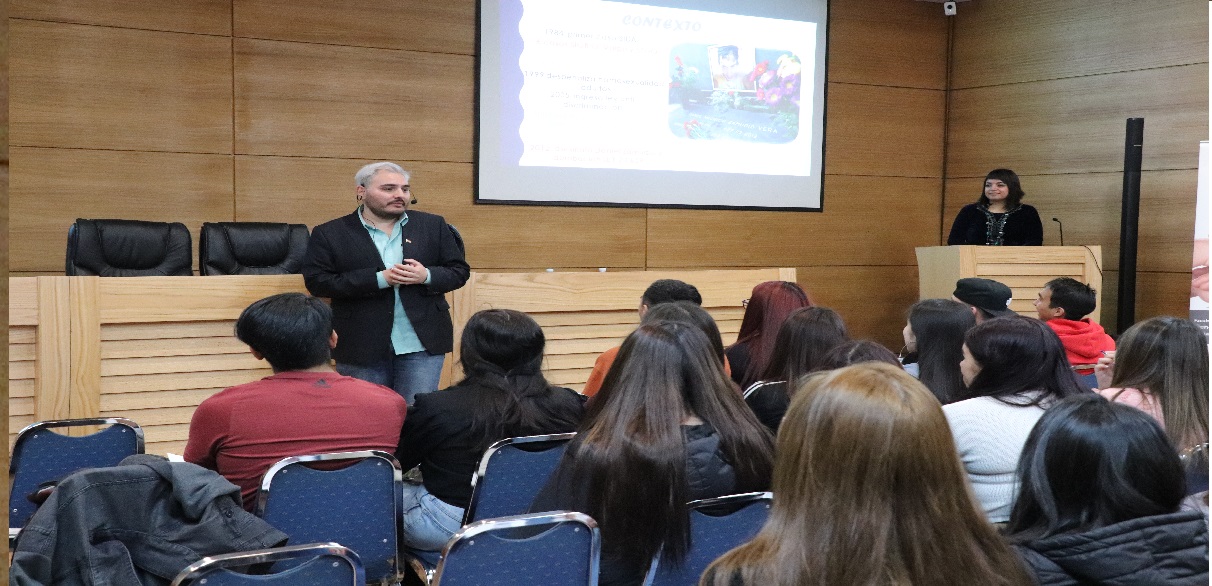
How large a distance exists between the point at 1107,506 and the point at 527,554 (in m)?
0.97

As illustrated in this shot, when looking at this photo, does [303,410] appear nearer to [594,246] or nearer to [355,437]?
[355,437]

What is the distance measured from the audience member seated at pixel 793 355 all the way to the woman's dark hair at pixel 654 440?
678mm

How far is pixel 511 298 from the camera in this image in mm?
4598

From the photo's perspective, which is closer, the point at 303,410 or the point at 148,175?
the point at 303,410

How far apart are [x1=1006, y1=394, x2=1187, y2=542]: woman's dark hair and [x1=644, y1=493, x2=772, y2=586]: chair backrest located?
62cm

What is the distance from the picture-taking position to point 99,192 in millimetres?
5430

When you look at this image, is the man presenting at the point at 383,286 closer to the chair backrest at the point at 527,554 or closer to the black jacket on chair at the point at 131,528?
the chair backrest at the point at 527,554

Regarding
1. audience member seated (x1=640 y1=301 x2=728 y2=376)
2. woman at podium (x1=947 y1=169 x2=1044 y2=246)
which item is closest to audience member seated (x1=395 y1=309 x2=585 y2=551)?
audience member seated (x1=640 y1=301 x2=728 y2=376)

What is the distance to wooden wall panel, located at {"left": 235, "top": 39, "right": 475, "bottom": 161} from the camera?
571cm

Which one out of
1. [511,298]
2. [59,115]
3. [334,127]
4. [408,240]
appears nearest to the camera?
[408,240]

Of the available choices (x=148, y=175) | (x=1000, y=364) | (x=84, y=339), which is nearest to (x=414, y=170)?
(x=148, y=175)

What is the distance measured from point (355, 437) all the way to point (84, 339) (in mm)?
1795

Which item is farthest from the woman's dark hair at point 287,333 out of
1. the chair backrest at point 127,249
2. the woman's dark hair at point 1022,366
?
the chair backrest at point 127,249

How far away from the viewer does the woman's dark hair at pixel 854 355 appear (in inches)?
106
